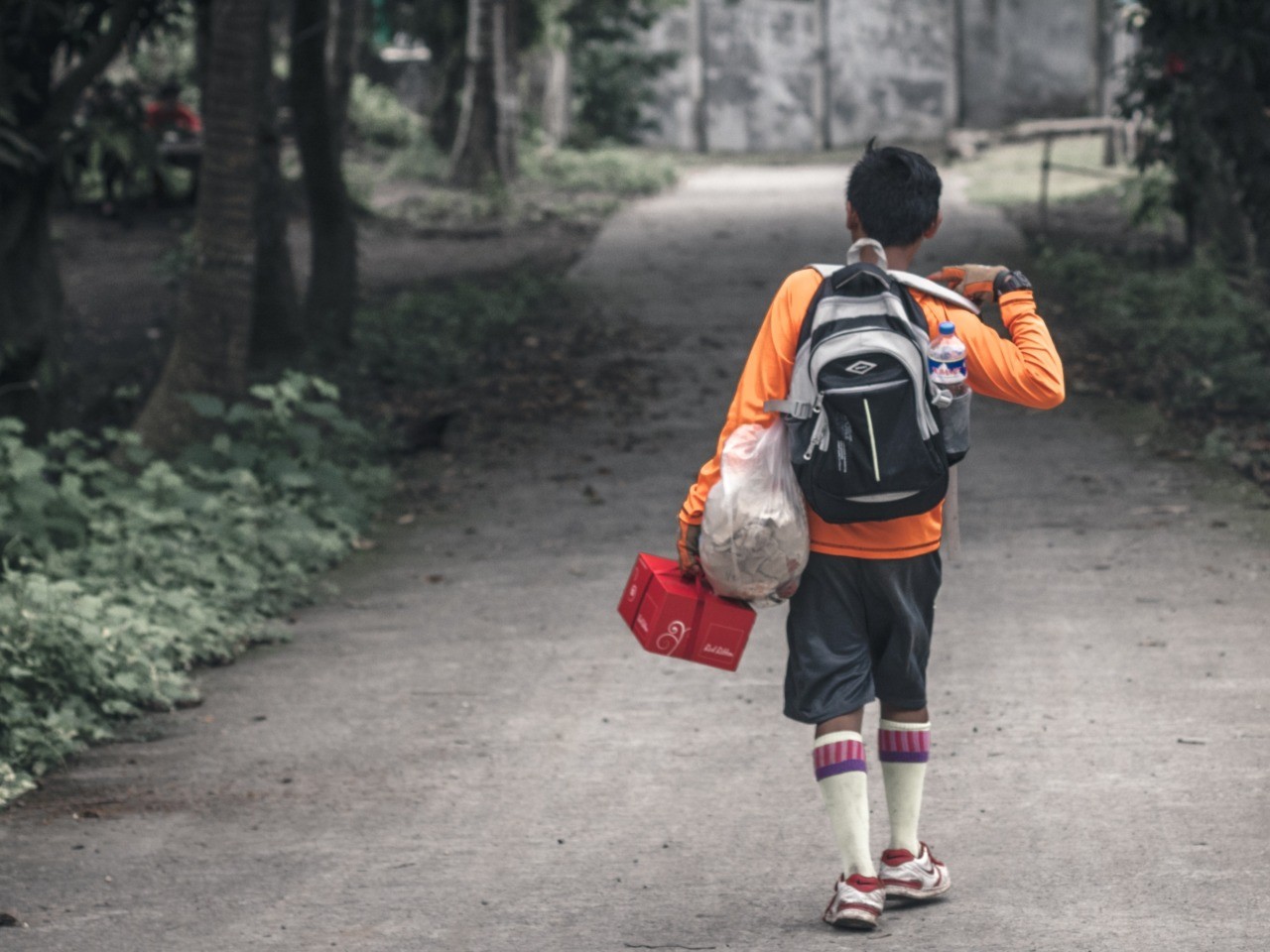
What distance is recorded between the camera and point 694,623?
15.2 ft

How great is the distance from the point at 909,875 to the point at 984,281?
1507 mm

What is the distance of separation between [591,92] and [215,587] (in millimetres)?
29348

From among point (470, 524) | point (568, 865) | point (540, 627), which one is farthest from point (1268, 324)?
point (568, 865)

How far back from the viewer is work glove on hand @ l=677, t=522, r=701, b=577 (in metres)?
4.56

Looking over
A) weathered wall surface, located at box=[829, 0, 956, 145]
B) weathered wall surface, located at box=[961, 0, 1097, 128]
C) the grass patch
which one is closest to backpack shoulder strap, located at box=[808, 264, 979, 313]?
the grass patch

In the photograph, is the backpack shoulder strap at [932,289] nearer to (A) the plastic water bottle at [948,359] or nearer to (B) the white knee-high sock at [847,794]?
(A) the plastic water bottle at [948,359]

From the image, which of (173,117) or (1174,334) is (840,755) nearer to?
(1174,334)

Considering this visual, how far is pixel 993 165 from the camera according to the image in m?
30.6

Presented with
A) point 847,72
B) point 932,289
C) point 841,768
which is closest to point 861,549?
point 841,768

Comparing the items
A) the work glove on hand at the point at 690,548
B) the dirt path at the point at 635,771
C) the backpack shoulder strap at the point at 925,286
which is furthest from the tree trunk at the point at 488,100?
the work glove on hand at the point at 690,548

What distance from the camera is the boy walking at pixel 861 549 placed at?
14.9 feet

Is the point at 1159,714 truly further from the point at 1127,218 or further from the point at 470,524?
the point at 1127,218

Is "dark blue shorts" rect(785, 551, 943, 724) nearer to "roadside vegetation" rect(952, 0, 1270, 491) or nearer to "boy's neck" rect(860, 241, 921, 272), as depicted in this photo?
"boy's neck" rect(860, 241, 921, 272)

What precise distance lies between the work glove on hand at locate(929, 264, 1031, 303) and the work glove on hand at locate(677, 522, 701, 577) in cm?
89
